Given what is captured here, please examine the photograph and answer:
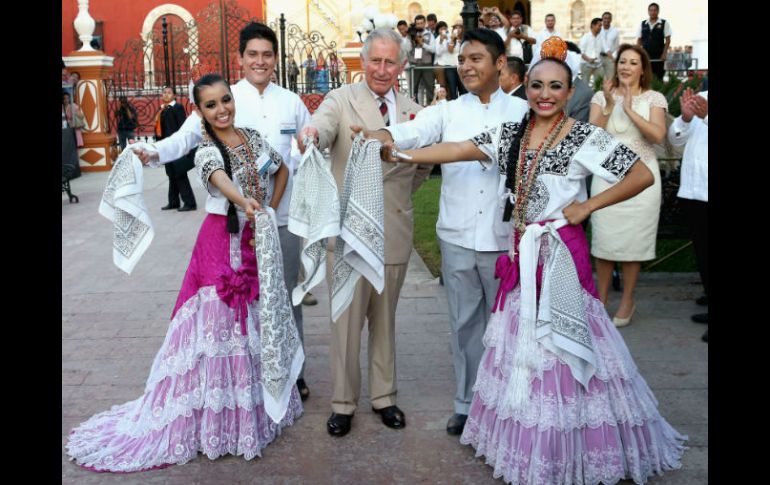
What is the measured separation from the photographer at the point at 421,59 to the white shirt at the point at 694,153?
9.79 meters

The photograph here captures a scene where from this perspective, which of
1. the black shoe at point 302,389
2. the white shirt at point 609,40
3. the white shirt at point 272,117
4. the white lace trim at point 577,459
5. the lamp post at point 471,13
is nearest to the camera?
the white lace trim at point 577,459

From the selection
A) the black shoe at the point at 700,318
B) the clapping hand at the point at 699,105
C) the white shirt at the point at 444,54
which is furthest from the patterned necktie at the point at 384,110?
the white shirt at the point at 444,54

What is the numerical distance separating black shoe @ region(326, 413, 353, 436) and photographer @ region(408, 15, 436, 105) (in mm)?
11636

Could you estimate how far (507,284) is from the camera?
4.17 meters

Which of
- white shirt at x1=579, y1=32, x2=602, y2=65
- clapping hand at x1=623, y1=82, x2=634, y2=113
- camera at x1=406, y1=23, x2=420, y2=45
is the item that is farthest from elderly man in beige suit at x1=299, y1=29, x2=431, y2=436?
white shirt at x1=579, y1=32, x2=602, y2=65

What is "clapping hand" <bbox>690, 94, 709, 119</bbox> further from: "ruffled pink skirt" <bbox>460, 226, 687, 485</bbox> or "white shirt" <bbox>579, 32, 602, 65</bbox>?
"white shirt" <bbox>579, 32, 602, 65</bbox>

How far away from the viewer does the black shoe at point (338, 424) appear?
466cm

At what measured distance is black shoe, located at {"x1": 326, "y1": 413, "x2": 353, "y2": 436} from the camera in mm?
4660

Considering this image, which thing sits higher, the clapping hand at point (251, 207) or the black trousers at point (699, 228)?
the clapping hand at point (251, 207)

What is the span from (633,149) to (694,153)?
415 millimetres

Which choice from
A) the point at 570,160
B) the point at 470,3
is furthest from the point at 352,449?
the point at 470,3

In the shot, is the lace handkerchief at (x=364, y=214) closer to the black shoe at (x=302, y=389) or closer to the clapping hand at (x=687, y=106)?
the black shoe at (x=302, y=389)
